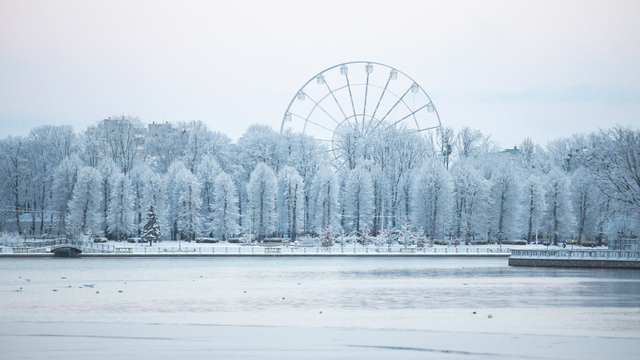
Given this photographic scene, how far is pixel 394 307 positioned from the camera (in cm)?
3250

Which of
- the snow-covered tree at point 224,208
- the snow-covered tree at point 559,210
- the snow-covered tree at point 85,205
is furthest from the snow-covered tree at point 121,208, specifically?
the snow-covered tree at point 559,210

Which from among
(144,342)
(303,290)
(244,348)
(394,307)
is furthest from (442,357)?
(303,290)

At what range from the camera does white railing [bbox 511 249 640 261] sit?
5594cm

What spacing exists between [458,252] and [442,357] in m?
55.5

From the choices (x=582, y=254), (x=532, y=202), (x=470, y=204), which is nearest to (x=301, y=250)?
(x=470, y=204)

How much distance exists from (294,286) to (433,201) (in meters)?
43.2

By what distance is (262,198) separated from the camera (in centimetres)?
8644

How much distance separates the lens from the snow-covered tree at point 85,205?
272ft

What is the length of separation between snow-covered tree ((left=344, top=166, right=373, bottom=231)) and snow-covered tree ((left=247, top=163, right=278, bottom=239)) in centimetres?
884

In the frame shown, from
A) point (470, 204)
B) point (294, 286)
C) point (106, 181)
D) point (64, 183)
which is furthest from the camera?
point (106, 181)

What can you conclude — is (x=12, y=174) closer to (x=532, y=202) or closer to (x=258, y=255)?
(x=258, y=255)

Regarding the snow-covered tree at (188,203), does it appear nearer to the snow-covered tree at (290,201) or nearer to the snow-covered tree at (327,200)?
the snow-covered tree at (290,201)

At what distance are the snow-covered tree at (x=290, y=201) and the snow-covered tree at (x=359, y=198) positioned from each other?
5.68m

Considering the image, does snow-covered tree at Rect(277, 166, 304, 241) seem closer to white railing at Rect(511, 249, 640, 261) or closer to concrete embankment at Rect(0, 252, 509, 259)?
concrete embankment at Rect(0, 252, 509, 259)
